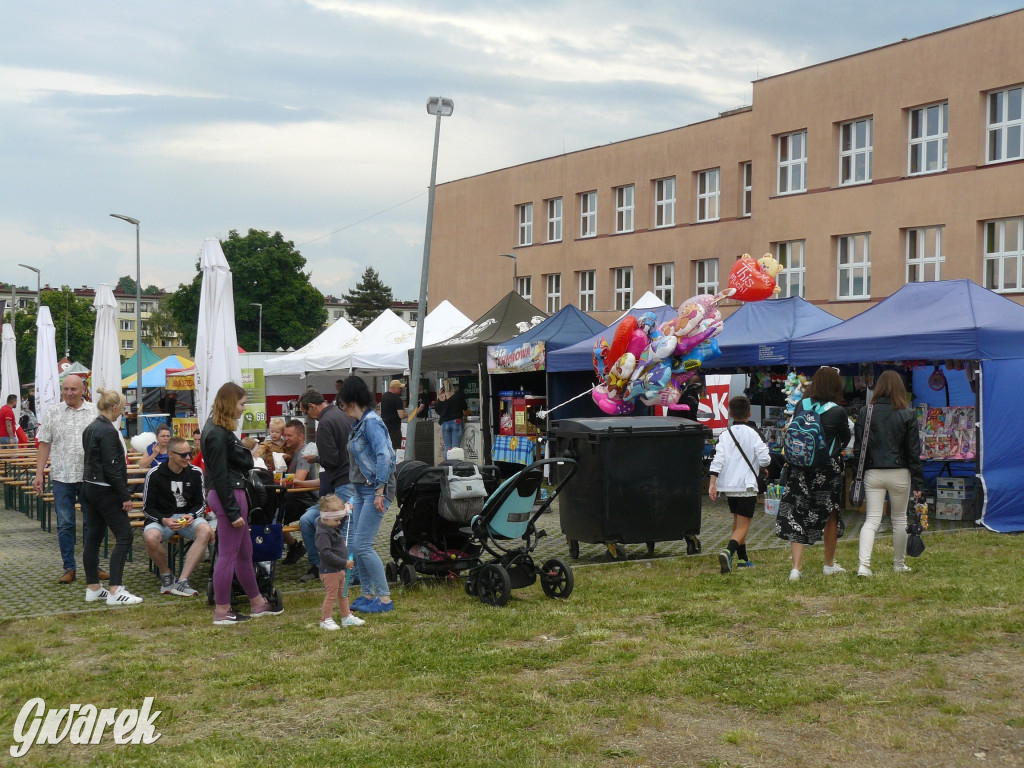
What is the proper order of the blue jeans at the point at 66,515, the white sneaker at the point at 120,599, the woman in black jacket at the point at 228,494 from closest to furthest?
the woman in black jacket at the point at 228,494
the white sneaker at the point at 120,599
the blue jeans at the point at 66,515

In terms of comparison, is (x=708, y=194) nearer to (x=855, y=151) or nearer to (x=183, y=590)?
(x=855, y=151)

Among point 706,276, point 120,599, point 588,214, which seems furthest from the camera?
point 588,214

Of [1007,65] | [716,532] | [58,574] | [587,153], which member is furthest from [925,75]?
[58,574]

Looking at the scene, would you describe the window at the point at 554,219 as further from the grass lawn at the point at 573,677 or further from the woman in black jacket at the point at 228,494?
the woman in black jacket at the point at 228,494

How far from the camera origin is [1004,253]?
92.5 ft

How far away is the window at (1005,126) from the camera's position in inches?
1090

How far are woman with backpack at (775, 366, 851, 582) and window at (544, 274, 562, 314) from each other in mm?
36599

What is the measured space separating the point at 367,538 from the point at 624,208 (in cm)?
3523

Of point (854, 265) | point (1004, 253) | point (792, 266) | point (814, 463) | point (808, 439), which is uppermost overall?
point (792, 266)

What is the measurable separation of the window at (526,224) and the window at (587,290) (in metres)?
3.49

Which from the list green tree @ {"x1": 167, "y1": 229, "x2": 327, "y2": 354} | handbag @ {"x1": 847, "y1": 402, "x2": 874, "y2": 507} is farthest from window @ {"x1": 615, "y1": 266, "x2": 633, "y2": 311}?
green tree @ {"x1": 167, "y1": 229, "x2": 327, "y2": 354}

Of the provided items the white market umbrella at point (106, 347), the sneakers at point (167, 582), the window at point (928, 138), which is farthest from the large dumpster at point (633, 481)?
the window at point (928, 138)

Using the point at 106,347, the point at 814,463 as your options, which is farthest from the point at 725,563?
the point at 106,347

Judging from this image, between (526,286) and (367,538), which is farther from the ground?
(526,286)
